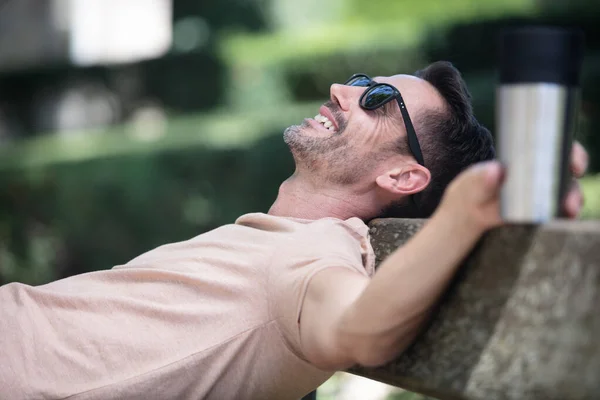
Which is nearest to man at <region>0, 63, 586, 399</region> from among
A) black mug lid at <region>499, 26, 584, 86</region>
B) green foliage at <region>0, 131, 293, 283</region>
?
black mug lid at <region>499, 26, 584, 86</region>

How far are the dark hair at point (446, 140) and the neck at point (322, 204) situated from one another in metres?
0.11

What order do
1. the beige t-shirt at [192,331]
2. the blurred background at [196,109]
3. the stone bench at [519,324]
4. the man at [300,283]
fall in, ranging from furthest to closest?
the blurred background at [196,109], the beige t-shirt at [192,331], the man at [300,283], the stone bench at [519,324]

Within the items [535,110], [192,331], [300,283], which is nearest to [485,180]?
[535,110]

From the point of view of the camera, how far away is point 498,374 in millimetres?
1944

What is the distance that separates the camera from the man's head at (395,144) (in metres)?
3.11

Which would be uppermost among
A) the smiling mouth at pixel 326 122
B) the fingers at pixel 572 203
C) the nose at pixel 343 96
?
the fingers at pixel 572 203

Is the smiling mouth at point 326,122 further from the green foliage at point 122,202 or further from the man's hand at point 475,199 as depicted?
the green foliage at point 122,202

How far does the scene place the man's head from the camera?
311 centimetres

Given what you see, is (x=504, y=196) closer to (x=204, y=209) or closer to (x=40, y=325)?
(x=40, y=325)

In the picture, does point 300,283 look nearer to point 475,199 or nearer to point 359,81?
point 475,199

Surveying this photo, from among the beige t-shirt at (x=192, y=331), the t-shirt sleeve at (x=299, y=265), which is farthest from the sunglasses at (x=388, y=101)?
the t-shirt sleeve at (x=299, y=265)

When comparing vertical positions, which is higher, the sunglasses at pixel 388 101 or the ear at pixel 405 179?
the sunglasses at pixel 388 101

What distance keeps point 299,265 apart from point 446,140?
973mm

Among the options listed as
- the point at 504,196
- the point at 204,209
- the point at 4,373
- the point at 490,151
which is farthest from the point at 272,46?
the point at 504,196
